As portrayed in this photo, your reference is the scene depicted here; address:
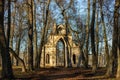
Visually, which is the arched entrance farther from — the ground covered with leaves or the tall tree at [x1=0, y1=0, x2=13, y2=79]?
the tall tree at [x1=0, y1=0, x2=13, y2=79]

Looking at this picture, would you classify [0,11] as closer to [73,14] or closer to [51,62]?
[73,14]

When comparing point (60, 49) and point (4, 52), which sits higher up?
point (4, 52)

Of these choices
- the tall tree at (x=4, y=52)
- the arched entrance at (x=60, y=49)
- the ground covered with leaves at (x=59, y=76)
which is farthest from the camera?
the arched entrance at (x=60, y=49)

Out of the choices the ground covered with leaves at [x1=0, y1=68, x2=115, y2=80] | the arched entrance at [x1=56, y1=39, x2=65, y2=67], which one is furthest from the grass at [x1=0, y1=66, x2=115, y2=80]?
the arched entrance at [x1=56, y1=39, x2=65, y2=67]

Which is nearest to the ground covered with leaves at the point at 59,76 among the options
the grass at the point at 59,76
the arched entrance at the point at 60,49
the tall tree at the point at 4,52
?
the grass at the point at 59,76

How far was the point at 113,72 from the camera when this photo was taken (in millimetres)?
23875

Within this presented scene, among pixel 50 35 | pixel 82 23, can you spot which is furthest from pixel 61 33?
pixel 82 23

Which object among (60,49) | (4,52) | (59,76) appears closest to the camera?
(4,52)

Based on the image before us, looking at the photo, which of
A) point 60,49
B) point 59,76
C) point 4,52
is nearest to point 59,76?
point 59,76

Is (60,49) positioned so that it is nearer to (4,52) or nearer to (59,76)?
(59,76)

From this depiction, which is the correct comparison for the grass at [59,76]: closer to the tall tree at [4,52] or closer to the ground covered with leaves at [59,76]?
the ground covered with leaves at [59,76]

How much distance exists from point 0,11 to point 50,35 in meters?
42.0

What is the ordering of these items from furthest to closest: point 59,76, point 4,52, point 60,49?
point 60,49 < point 59,76 < point 4,52

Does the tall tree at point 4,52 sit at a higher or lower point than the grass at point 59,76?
higher
